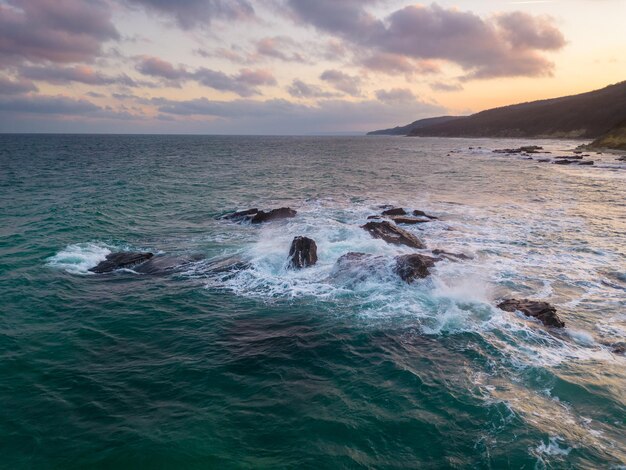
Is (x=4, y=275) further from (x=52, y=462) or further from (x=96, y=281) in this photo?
(x=52, y=462)

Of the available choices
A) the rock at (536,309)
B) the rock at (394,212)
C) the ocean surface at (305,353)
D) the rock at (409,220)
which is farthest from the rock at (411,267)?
the rock at (394,212)

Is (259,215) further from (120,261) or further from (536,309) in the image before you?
(536,309)

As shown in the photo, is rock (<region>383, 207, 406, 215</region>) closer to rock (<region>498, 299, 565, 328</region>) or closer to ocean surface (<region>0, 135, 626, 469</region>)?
ocean surface (<region>0, 135, 626, 469</region>)

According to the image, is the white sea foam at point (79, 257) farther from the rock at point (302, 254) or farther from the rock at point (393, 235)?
the rock at point (393, 235)

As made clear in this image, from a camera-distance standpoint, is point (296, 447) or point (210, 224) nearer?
point (296, 447)

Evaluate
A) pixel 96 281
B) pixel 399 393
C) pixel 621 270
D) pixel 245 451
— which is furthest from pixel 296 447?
pixel 621 270

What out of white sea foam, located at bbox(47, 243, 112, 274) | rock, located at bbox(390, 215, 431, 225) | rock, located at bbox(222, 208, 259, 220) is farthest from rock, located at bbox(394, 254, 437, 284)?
rock, located at bbox(222, 208, 259, 220)

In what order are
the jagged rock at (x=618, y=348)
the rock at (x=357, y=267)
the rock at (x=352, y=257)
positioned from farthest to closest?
the rock at (x=352, y=257) → the rock at (x=357, y=267) → the jagged rock at (x=618, y=348)
